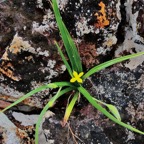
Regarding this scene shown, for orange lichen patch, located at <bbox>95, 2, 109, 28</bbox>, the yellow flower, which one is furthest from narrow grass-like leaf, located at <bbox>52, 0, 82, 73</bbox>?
orange lichen patch, located at <bbox>95, 2, 109, 28</bbox>

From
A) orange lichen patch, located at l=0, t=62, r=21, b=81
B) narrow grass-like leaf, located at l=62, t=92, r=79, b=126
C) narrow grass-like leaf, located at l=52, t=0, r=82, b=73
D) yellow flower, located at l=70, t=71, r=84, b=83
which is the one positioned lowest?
narrow grass-like leaf, located at l=62, t=92, r=79, b=126

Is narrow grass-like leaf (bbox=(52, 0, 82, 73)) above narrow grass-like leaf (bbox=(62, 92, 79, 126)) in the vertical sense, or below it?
above

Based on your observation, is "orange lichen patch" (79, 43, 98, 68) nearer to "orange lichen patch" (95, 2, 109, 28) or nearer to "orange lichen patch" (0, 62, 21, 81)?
"orange lichen patch" (95, 2, 109, 28)

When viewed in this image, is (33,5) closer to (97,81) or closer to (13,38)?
(13,38)

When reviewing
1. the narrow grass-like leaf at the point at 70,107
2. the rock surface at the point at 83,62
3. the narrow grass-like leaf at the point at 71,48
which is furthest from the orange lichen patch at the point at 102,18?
the narrow grass-like leaf at the point at 70,107

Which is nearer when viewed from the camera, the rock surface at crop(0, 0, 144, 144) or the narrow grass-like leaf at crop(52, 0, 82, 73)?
the narrow grass-like leaf at crop(52, 0, 82, 73)

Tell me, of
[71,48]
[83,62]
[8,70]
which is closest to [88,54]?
[83,62]

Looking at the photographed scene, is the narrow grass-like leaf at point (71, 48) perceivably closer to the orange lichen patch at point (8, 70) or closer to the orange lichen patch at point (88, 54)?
the orange lichen patch at point (88, 54)

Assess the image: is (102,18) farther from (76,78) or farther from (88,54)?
(76,78)

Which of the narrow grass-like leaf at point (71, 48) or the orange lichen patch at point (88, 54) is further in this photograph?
the orange lichen patch at point (88, 54)
